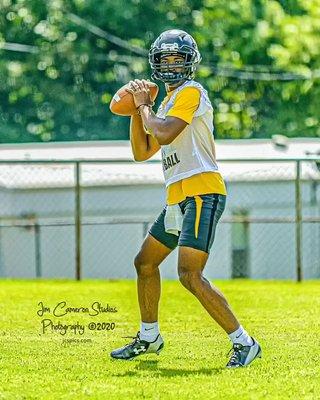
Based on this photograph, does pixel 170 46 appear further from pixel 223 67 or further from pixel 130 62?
pixel 130 62

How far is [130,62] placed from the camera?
37688 millimetres

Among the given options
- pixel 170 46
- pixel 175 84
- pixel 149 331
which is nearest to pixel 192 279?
pixel 149 331

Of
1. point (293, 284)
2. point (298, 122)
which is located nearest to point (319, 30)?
point (298, 122)

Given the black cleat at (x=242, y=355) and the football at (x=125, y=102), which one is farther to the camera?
the football at (x=125, y=102)

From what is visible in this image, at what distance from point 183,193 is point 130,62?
29.2 metres

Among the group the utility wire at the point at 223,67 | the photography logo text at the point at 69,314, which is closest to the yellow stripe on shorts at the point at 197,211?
the photography logo text at the point at 69,314

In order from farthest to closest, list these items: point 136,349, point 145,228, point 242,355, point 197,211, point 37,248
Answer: point 37,248 < point 145,228 < point 136,349 < point 197,211 < point 242,355

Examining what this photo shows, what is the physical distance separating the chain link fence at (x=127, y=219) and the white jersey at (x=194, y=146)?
13871mm

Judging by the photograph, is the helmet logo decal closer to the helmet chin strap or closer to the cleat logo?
the helmet chin strap

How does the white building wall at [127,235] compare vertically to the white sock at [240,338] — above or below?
below

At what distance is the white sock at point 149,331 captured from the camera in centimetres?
900

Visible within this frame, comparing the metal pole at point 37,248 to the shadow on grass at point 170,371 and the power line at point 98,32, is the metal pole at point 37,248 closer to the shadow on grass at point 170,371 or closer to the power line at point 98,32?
the shadow on grass at point 170,371

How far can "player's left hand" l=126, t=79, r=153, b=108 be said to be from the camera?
28.9 ft

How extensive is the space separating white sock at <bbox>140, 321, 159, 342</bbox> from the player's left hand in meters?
1.37
